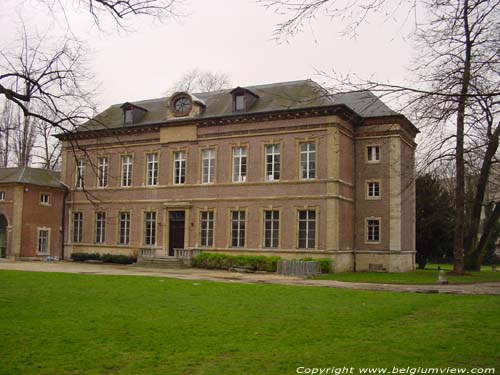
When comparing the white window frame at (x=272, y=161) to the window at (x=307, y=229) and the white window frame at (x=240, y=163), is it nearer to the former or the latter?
the white window frame at (x=240, y=163)

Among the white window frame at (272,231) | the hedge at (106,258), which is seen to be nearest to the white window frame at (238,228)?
the white window frame at (272,231)

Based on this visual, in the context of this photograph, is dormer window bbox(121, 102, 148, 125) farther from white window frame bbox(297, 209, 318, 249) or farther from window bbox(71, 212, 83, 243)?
white window frame bbox(297, 209, 318, 249)

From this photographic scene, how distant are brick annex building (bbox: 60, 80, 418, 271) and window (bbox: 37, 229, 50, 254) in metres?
2.27

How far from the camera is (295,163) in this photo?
30266 mm

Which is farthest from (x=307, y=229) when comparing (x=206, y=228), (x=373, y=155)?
(x=206, y=228)

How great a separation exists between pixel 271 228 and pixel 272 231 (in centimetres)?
18

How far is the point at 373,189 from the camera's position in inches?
1255

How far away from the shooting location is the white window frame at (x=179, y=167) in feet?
112

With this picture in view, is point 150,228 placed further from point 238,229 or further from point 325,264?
point 325,264

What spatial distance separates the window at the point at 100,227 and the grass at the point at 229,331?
19.9 metres

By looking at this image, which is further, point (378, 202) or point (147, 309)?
point (378, 202)

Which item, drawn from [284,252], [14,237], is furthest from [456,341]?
[14,237]

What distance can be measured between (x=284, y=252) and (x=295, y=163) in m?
4.70

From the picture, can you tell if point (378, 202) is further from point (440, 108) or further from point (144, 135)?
point (440, 108)
